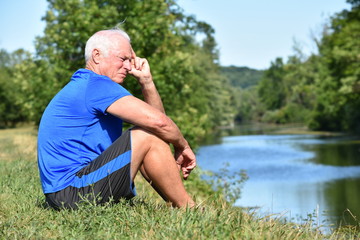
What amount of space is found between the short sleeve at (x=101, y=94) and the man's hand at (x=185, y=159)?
69 cm

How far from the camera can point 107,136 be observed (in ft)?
11.7

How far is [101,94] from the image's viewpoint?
3350mm

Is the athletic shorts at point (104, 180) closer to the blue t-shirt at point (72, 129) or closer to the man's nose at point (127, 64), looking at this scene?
the blue t-shirt at point (72, 129)

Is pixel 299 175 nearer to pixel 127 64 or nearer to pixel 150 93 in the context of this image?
pixel 150 93

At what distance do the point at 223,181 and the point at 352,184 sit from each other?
7.67 metres

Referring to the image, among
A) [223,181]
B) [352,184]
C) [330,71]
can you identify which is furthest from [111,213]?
[330,71]

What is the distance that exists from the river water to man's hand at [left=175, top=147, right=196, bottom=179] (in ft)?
15.1

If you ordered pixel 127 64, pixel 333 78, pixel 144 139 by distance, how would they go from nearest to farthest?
pixel 144 139, pixel 127 64, pixel 333 78

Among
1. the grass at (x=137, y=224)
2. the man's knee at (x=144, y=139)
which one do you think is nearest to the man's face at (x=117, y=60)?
the man's knee at (x=144, y=139)

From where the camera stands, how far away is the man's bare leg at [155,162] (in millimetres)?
3285

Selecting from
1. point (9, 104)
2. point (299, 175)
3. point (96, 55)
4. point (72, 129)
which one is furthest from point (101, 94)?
point (9, 104)

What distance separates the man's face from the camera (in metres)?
3.63

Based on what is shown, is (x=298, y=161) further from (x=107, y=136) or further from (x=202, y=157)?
(x=107, y=136)

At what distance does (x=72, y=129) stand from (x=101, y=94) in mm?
311
